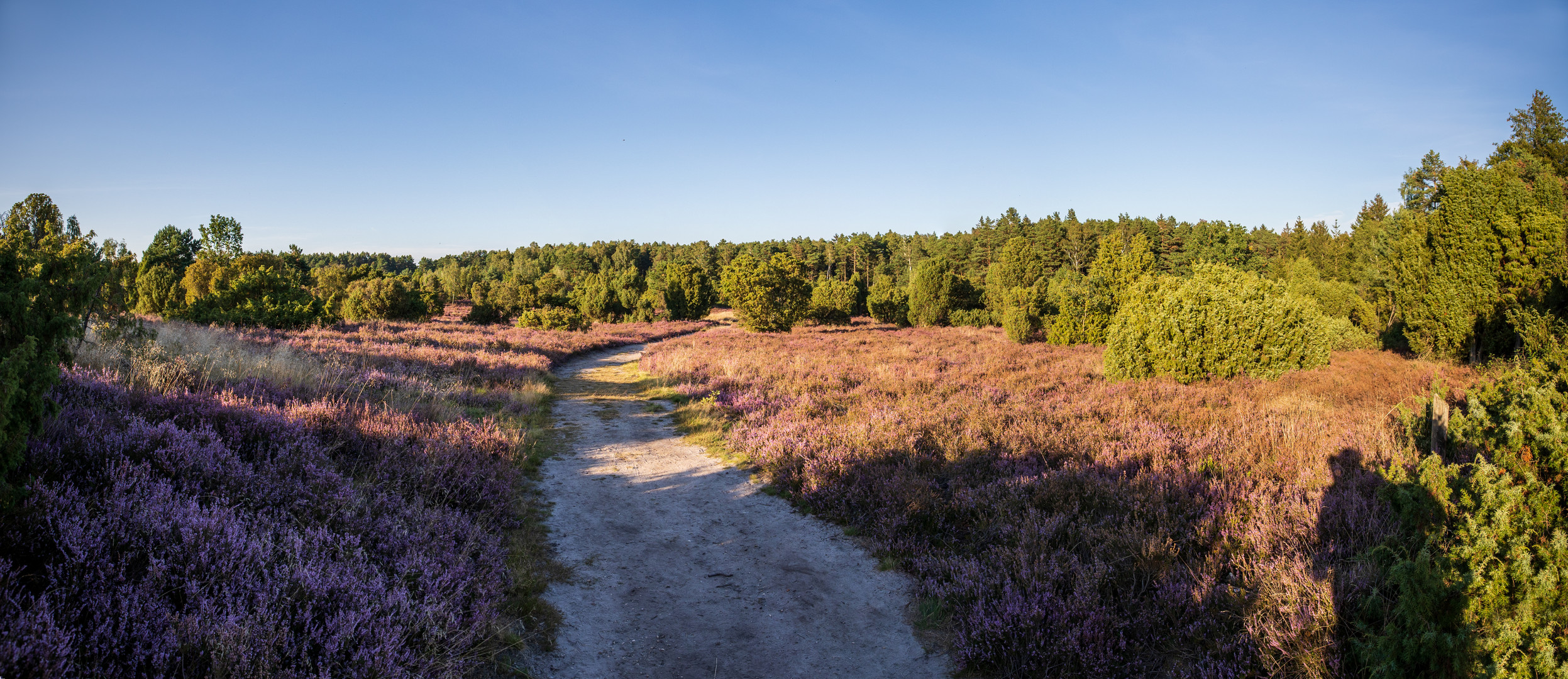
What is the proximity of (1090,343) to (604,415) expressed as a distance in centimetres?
2131

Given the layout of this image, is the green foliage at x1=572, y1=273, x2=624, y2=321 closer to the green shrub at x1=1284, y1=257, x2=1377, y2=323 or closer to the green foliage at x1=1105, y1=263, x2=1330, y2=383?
the green foliage at x1=1105, y1=263, x2=1330, y2=383

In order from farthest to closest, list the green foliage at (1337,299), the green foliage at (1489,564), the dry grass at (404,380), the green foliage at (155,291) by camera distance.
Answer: the green foliage at (155,291)
the green foliage at (1337,299)
the dry grass at (404,380)
the green foliage at (1489,564)

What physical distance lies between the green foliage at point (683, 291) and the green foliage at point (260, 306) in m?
30.9

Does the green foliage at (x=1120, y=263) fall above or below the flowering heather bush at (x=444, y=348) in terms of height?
above

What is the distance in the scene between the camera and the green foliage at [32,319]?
3.15m

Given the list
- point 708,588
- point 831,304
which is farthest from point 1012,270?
point 708,588

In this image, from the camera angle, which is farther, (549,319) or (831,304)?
(831,304)

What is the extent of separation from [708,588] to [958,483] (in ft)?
11.0

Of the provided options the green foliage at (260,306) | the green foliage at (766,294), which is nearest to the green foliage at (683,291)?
the green foliage at (766,294)

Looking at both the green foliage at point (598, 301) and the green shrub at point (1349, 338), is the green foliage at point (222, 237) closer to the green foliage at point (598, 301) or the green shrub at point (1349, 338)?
the green foliage at point (598, 301)

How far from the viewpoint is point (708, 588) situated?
5277 mm

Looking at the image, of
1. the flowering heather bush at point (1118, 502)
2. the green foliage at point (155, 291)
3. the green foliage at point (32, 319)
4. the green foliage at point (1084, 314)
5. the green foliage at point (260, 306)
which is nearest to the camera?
the green foliage at point (32, 319)

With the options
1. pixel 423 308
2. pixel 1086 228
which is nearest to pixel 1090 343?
pixel 423 308

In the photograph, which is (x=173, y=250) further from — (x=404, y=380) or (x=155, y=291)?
(x=404, y=380)
